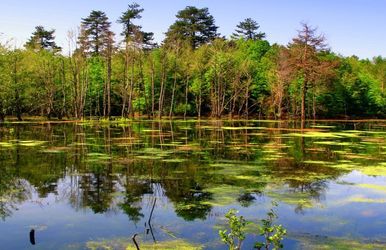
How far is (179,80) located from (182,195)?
203ft

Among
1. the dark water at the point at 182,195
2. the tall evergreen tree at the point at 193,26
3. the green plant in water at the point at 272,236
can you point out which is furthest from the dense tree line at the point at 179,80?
the green plant in water at the point at 272,236

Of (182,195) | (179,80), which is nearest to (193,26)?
(179,80)

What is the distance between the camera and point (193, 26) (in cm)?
9550

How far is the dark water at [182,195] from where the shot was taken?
34.4 feet

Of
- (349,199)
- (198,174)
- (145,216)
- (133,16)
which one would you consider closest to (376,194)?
(349,199)

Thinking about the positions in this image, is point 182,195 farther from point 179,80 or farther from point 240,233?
point 179,80

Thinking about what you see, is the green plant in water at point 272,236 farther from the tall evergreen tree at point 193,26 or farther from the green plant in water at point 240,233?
the tall evergreen tree at point 193,26

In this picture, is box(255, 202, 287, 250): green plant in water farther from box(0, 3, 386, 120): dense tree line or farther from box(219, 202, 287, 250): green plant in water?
box(0, 3, 386, 120): dense tree line

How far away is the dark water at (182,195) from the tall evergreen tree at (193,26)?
2841 inches

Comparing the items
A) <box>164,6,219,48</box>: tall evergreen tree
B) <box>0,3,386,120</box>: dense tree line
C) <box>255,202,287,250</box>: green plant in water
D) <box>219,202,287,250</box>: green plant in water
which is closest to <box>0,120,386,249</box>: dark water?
<box>255,202,287,250</box>: green plant in water

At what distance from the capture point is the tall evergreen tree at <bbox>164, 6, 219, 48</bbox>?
95688 mm

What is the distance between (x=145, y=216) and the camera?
12141 mm

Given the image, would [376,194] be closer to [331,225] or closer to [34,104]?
[331,225]

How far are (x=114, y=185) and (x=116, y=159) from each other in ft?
21.2
